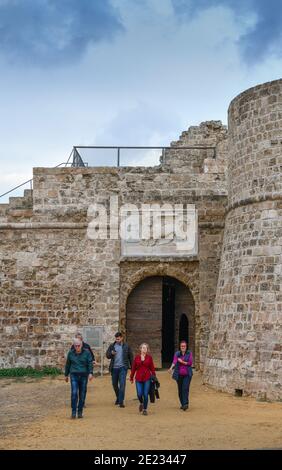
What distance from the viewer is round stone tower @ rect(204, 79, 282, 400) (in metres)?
12.8

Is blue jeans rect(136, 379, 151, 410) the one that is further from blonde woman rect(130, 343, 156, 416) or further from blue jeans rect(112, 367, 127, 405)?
blue jeans rect(112, 367, 127, 405)

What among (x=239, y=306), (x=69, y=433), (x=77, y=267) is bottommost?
(x=69, y=433)

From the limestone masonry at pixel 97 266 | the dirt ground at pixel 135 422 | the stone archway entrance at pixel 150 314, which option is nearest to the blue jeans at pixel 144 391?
the dirt ground at pixel 135 422

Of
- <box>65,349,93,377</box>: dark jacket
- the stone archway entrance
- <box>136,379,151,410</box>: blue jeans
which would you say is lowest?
<box>136,379,151,410</box>: blue jeans

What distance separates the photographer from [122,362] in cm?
1209

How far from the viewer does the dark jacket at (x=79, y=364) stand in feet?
35.2

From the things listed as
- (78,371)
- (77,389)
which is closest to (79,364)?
(78,371)

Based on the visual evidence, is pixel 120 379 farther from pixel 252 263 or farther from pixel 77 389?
pixel 252 263

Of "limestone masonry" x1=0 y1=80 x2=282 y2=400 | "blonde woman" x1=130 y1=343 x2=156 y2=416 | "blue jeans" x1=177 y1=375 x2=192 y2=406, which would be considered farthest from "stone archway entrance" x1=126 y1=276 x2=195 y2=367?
"blonde woman" x1=130 y1=343 x2=156 y2=416

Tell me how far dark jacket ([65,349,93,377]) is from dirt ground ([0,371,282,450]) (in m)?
0.80

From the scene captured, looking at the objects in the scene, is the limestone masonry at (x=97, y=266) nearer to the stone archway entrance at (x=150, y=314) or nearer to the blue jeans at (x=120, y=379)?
the stone archway entrance at (x=150, y=314)
